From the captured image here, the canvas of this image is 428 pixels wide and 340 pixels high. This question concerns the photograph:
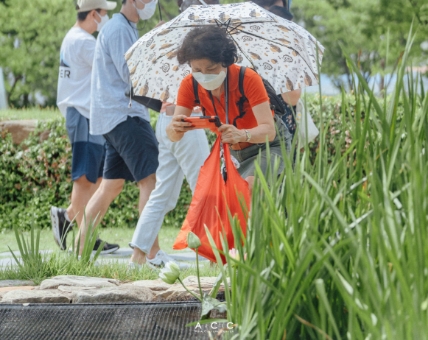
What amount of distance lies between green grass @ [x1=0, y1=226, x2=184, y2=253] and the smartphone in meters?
2.88

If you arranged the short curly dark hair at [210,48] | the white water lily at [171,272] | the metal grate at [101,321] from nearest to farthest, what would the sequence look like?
the white water lily at [171,272], the metal grate at [101,321], the short curly dark hair at [210,48]

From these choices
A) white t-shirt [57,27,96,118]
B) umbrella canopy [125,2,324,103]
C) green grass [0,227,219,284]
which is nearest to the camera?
green grass [0,227,219,284]

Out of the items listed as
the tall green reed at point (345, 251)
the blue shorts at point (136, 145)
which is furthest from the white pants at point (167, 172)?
the tall green reed at point (345, 251)

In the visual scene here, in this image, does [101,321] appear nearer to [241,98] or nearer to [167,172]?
[241,98]

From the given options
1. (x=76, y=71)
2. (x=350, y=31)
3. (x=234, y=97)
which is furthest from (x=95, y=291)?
(x=350, y=31)

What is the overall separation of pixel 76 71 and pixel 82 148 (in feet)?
1.96

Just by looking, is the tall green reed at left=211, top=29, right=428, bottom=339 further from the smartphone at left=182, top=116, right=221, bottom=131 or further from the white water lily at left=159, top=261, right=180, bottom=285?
the smartphone at left=182, top=116, right=221, bottom=131

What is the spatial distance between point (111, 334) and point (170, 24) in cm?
207

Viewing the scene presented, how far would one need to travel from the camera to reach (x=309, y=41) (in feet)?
15.4

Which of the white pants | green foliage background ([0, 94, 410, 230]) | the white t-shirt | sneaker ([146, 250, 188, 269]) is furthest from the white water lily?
green foliage background ([0, 94, 410, 230])

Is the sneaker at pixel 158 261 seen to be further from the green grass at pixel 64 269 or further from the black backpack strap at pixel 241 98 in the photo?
the black backpack strap at pixel 241 98

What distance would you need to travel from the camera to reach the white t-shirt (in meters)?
6.10

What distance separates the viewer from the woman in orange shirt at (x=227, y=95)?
4020 millimetres

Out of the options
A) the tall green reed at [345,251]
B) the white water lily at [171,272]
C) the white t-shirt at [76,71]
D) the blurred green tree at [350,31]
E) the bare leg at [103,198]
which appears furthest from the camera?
the blurred green tree at [350,31]
